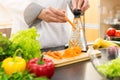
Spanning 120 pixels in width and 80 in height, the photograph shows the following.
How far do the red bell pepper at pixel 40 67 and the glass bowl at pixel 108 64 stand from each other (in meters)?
0.15

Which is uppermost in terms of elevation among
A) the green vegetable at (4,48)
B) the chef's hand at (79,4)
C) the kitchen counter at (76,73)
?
the chef's hand at (79,4)

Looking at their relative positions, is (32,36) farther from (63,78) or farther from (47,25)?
(47,25)

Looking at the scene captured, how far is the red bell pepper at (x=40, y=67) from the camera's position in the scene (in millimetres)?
655

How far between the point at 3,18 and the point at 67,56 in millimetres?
1526

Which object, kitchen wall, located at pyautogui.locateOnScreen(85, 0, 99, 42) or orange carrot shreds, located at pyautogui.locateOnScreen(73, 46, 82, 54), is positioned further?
kitchen wall, located at pyautogui.locateOnScreen(85, 0, 99, 42)

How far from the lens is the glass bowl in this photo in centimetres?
58

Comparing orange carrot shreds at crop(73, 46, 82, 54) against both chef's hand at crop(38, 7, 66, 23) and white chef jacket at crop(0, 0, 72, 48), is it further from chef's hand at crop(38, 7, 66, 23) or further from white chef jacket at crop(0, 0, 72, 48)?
white chef jacket at crop(0, 0, 72, 48)

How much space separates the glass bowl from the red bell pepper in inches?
5.7

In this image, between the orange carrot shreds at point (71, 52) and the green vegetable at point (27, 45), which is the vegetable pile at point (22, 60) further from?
A: the orange carrot shreds at point (71, 52)

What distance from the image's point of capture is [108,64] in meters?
0.61

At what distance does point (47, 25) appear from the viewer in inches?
48.0

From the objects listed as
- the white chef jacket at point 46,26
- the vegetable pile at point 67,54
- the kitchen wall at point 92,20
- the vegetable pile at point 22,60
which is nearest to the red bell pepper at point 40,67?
the vegetable pile at point 22,60

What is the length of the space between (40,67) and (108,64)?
0.67ft

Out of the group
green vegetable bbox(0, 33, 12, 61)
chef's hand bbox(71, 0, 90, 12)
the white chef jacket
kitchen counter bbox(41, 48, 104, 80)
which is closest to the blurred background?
the white chef jacket
